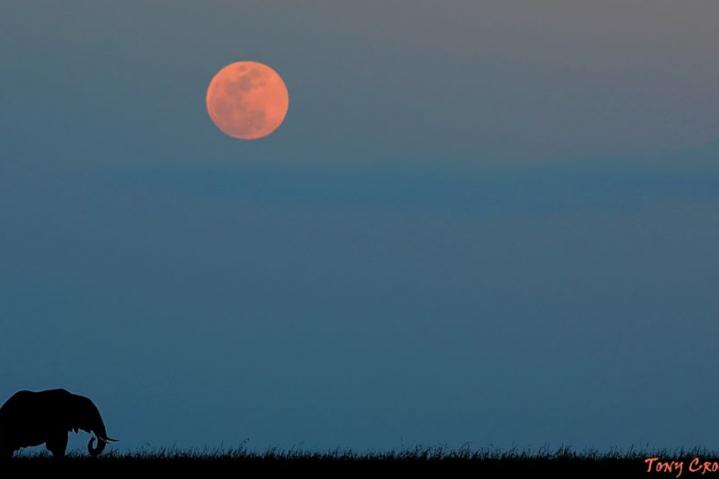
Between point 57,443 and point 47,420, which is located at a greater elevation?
point 47,420

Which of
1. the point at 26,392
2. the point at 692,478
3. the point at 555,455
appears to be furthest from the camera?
the point at 26,392

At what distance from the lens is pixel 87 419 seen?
2284 cm

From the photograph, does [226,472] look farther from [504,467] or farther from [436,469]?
[504,467]

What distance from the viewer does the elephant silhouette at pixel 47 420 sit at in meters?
21.9

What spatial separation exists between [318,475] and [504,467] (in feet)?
10.1

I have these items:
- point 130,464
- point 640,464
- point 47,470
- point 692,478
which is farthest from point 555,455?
point 47,470

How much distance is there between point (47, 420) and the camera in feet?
72.8

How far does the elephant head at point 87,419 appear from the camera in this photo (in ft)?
74.2

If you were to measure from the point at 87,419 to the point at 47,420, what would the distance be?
931mm

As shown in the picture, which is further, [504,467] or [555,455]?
[555,455]

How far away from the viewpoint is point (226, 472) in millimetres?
16531

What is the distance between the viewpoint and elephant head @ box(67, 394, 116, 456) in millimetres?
22625

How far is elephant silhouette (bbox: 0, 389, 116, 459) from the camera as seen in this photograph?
21.9 m

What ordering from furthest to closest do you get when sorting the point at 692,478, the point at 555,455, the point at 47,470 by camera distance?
the point at 555,455
the point at 47,470
the point at 692,478
